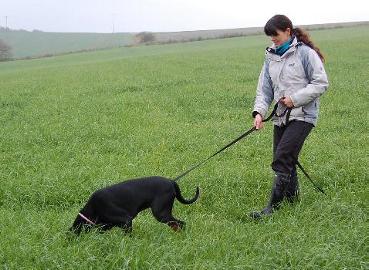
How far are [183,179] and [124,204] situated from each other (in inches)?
96.0

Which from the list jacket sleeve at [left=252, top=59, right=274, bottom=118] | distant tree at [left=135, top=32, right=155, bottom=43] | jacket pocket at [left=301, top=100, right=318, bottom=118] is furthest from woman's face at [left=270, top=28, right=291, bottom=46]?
distant tree at [left=135, top=32, right=155, bottom=43]

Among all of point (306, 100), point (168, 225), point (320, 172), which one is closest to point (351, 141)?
point (320, 172)

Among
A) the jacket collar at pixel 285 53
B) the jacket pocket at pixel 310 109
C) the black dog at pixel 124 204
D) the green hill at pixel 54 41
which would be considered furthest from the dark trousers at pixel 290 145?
the green hill at pixel 54 41

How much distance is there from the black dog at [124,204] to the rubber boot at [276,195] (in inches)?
51.2

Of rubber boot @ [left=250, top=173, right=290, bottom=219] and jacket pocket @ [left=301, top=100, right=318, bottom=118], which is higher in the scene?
jacket pocket @ [left=301, top=100, right=318, bottom=118]

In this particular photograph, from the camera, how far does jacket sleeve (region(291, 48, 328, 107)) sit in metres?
5.43

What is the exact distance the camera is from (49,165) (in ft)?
27.3

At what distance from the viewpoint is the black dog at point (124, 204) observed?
4.82 meters

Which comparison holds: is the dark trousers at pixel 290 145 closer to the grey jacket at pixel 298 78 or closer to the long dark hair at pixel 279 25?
the grey jacket at pixel 298 78

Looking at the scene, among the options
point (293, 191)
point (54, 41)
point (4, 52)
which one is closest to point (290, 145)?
point (293, 191)

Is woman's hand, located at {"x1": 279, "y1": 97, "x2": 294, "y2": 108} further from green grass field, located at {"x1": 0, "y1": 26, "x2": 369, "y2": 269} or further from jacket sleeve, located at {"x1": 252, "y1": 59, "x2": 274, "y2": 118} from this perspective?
green grass field, located at {"x1": 0, "y1": 26, "x2": 369, "y2": 269}

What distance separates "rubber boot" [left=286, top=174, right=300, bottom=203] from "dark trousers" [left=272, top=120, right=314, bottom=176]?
284 mm

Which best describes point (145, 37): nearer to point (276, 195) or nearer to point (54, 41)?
point (54, 41)

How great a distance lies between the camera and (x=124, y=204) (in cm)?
483
